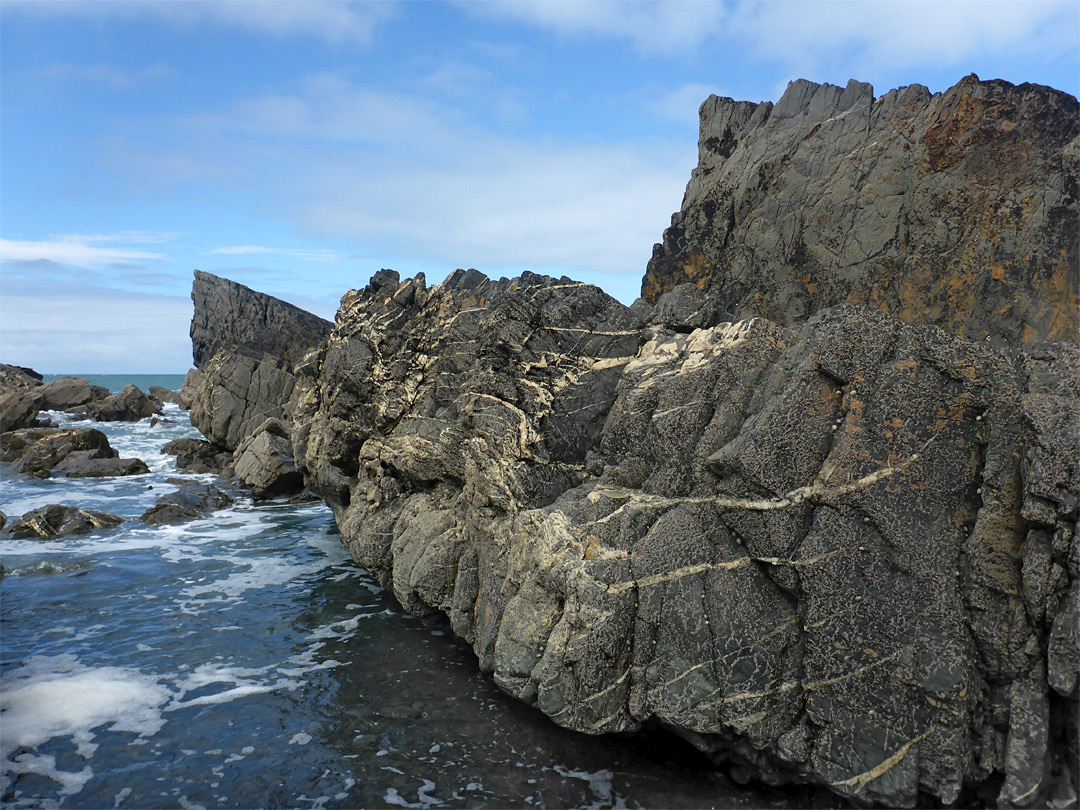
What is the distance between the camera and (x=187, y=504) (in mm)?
22734

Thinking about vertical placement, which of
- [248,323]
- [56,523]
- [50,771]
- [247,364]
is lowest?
[50,771]

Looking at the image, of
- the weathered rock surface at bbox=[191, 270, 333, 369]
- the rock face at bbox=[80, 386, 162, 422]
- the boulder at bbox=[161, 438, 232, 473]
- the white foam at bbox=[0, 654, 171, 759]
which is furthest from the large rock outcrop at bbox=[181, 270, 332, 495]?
the white foam at bbox=[0, 654, 171, 759]

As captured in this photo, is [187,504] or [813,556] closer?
[813,556]

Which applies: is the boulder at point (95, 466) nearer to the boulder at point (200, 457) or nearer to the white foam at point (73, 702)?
the boulder at point (200, 457)

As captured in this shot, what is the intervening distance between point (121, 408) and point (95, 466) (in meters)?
24.4

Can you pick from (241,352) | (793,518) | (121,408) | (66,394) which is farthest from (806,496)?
(66,394)

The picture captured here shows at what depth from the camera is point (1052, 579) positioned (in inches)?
248

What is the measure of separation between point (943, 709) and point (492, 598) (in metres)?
6.08

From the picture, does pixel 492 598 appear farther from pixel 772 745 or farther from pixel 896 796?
pixel 896 796

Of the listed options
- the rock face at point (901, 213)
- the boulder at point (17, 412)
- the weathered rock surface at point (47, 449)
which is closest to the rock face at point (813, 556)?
the rock face at point (901, 213)

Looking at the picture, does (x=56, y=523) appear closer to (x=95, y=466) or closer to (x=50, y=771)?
(x=95, y=466)

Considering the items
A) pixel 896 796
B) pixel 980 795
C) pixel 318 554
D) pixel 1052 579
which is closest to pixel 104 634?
pixel 318 554

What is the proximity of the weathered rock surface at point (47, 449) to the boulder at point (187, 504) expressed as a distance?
28.4ft

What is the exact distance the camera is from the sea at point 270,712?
8016 millimetres
